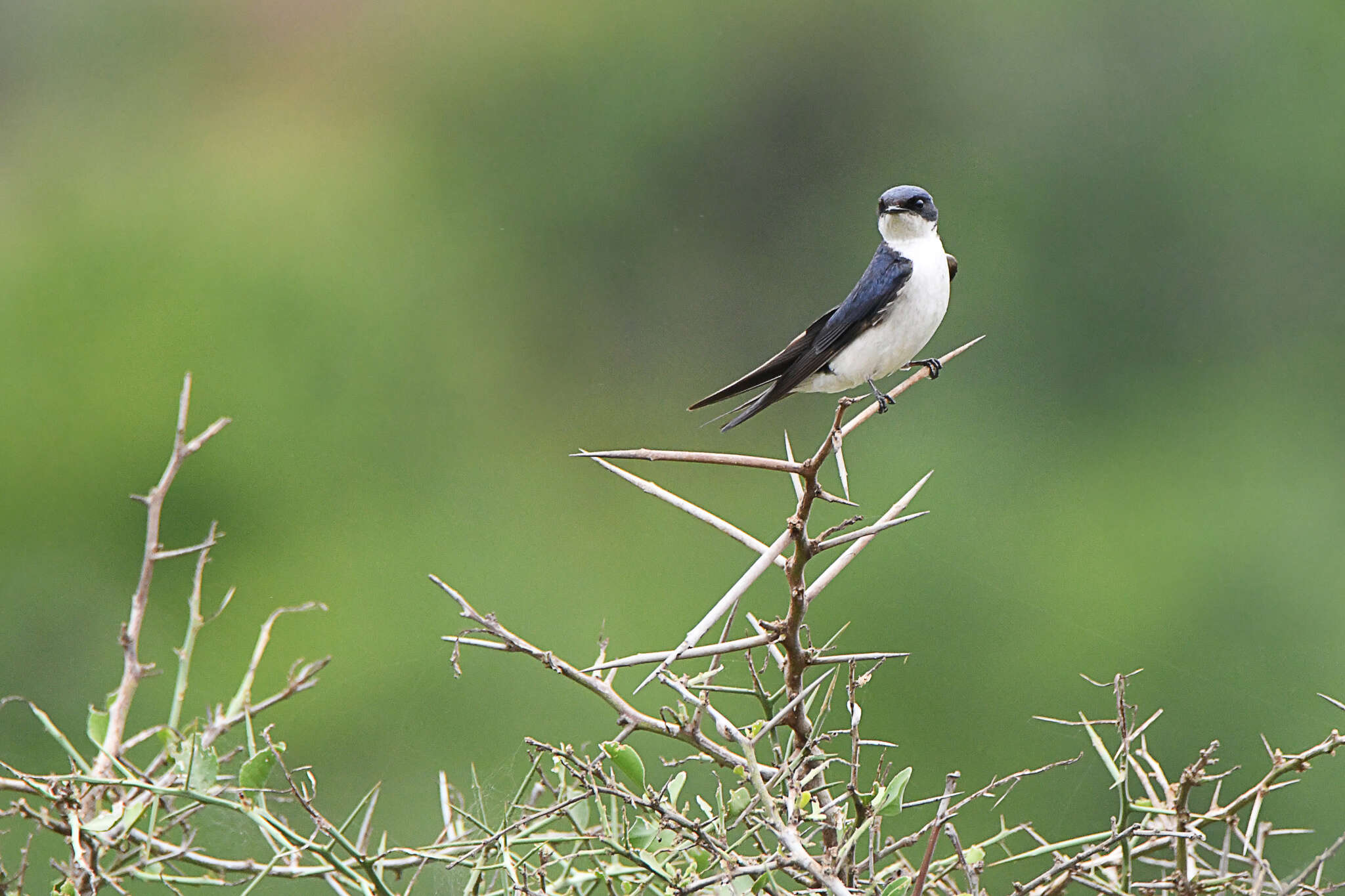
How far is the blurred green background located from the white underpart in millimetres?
3701

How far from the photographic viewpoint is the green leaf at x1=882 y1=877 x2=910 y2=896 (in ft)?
4.09

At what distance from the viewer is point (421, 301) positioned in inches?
371

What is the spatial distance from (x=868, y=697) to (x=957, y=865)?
5.58 meters

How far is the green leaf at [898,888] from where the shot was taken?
1.25 metres

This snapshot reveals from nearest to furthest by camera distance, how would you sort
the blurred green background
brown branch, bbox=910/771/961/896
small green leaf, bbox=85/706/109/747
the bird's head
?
brown branch, bbox=910/771/961/896
small green leaf, bbox=85/706/109/747
the bird's head
the blurred green background

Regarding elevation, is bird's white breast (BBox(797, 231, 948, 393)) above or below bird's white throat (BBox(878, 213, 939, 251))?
below

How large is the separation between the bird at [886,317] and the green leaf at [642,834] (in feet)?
2.64

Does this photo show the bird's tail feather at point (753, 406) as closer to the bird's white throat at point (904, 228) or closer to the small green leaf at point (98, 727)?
the bird's white throat at point (904, 228)

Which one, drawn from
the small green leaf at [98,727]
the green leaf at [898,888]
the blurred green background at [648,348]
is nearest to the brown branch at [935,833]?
the green leaf at [898,888]

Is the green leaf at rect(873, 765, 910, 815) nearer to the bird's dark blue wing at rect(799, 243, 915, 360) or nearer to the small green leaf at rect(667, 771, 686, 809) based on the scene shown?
the small green leaf at rect(667, 771, 686, 809)

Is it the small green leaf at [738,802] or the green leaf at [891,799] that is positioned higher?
the green leaf at [891,799]

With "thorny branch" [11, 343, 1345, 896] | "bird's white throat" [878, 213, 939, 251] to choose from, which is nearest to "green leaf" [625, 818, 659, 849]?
"thorny branch" [11, 343, 1345, 896]

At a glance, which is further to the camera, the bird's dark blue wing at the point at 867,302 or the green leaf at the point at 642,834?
the bird's dark blue wing at the point at 867,302

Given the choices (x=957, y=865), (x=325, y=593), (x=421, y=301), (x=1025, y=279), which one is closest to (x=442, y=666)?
(x=325, y=593)
